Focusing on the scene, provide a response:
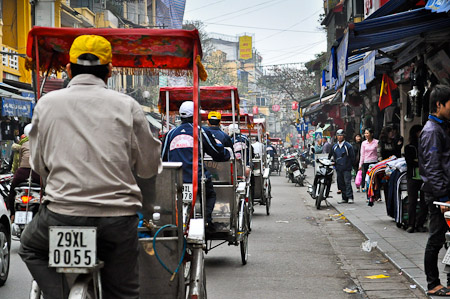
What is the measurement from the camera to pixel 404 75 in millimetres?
14703

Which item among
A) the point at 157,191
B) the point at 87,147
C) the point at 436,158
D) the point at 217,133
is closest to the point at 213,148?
the point at 217,133

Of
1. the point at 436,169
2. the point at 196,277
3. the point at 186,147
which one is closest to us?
the point at 196,277

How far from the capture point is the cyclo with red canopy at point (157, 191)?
4.05 metres

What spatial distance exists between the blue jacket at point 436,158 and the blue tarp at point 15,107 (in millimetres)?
13454

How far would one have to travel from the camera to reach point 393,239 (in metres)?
9.73

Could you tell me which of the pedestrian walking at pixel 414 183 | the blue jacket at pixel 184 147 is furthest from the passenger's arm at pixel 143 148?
the pedestrian walking at pixel 414 183

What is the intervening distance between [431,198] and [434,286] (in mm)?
812

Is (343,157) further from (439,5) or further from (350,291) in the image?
(350,291)

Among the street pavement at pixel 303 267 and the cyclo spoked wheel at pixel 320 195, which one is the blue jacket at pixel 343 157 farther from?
the street pavement at pixel 303 267

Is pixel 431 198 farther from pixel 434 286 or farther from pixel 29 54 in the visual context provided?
pixel 29 54

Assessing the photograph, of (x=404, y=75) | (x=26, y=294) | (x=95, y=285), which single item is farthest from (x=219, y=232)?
(x=404, y=75)

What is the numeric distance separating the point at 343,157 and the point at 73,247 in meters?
14.2

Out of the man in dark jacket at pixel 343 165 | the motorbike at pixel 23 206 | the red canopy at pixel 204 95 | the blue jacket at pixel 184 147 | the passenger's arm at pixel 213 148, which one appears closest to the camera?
the blue jacket at pixel 184 147

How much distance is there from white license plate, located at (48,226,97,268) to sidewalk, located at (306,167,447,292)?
4143 mm
